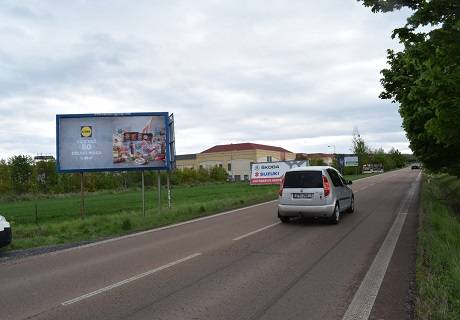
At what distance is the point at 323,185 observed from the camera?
14.0 m

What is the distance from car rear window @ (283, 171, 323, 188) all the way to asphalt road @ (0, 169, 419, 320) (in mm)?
2008

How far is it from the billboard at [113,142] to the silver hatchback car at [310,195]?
7182 mm

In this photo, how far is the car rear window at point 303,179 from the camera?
46.3ft

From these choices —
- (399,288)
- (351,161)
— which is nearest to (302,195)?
(399,288)

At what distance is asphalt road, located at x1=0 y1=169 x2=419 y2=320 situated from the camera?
5.70 metres

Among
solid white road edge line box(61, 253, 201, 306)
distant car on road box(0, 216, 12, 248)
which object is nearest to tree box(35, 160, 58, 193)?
distant car on road box(0, 216, 12, 248)

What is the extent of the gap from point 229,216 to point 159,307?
465 inches

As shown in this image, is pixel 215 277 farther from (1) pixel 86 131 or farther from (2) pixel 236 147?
(2) pixel 236 147

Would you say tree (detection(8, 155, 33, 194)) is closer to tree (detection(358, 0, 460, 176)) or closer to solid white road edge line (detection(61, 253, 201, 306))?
solid white road edge line (detection(61, 253, 201, 306))

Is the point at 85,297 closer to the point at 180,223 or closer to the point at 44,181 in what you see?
the point at 180,223

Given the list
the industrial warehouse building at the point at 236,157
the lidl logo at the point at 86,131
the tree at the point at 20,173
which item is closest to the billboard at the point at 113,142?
the lidl logo at the point at 86,131

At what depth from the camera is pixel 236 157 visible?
416ft

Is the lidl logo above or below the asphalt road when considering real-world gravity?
above

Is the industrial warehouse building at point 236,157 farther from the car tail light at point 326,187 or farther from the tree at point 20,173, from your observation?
the car tail light at point 326,187
